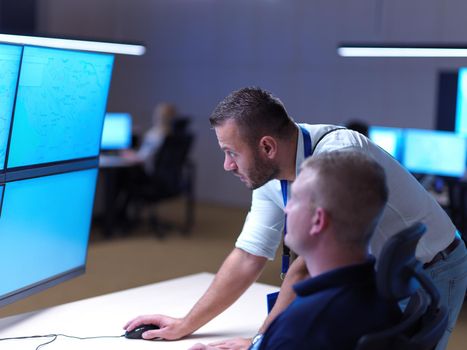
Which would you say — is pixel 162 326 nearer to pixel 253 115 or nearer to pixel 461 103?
pixel 253 115

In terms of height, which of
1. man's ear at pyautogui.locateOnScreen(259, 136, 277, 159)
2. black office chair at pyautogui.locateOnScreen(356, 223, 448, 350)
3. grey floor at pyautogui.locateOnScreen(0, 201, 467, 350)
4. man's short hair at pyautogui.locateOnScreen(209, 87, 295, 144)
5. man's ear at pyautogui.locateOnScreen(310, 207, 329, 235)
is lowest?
grey floor at pyautogui.locateOnScreen(0, 201, 467, 350)

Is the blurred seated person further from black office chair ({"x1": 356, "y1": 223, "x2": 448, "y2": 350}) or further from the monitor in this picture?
black office chair ({"x1": 356, "y1": 223, "x2": 448, "y2": 350})

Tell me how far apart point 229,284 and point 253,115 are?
63 centimetres

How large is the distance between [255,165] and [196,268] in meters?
4.42

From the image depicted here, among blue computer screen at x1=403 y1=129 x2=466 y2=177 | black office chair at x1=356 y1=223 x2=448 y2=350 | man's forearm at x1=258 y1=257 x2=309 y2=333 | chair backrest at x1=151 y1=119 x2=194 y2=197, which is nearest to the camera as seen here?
black office chair at x1=356 y1=223 x2=448 y2=350

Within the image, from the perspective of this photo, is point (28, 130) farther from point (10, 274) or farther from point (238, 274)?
point (238, 274)

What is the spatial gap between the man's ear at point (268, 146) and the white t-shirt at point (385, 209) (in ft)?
0.26

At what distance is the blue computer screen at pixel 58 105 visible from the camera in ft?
7.15

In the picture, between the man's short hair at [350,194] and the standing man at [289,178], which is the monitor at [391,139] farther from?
the man's short hair at [350,194]

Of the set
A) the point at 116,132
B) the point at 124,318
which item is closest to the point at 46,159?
the point at 124,318

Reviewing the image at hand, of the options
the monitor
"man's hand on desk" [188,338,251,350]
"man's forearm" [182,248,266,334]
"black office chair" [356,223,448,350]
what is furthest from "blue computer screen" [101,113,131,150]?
"black office chair" [356,223,448,350]

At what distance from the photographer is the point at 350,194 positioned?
1485 millimetres

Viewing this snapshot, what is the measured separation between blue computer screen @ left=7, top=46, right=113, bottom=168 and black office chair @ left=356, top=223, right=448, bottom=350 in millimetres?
1255

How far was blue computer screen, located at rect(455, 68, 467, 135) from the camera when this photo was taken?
7859 millimetres
